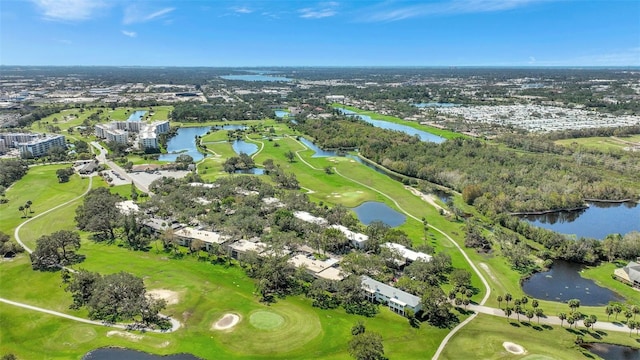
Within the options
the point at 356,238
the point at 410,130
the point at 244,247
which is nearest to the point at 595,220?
the point at 356,238

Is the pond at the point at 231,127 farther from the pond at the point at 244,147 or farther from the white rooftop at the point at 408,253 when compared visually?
the white rooftop at the point at 408,253

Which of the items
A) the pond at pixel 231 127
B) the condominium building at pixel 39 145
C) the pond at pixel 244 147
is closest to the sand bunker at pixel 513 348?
the pond at pixel 244 147

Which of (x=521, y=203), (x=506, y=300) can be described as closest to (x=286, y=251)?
A: (x=506, y=300)

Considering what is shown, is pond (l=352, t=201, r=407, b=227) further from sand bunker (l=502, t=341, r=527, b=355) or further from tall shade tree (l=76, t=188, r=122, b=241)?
tall shade tree (l=76, t=188, r=122, b=241)

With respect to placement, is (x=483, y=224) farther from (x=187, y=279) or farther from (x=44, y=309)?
(x=44, y=309)

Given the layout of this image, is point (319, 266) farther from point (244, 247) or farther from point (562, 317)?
point (562, 317)

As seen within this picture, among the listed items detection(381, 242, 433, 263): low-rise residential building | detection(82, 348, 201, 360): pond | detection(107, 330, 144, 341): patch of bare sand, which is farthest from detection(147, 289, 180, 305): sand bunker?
detection(381, 242, 433, 263): low-rise residential building
